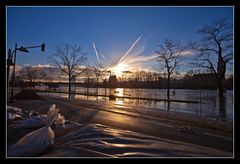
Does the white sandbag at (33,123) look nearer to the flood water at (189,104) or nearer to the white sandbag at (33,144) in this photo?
the white sandbag at (33,144)

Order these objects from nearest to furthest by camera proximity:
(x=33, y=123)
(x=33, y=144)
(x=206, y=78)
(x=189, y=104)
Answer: (x=33, y=144) → (x=33, y=123) → (x=189, y=104) → (x=206, y=78)

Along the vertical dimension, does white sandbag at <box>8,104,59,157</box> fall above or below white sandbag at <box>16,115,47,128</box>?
above

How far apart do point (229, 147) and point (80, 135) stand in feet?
14.3

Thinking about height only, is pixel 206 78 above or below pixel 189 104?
above

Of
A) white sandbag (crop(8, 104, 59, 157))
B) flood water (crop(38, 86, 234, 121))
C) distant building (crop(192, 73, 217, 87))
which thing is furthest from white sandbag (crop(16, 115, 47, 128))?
distant building (crop(192, 73, 217, 87))

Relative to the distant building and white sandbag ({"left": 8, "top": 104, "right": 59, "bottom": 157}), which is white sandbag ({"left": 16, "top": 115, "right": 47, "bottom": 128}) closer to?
white sandbag ({"left": 8, "top": 104, "right": 59, "bottom": 157})

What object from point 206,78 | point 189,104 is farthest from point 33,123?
point 206,78

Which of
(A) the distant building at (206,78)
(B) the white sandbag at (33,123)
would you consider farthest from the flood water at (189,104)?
(B) the white sandbag at (33,123)

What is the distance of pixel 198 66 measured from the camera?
98.0 feet

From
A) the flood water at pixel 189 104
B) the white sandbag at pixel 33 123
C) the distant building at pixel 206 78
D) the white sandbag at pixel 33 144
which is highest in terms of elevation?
the distant building at pixel 206 78

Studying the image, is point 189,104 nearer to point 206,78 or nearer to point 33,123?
point 33,123
